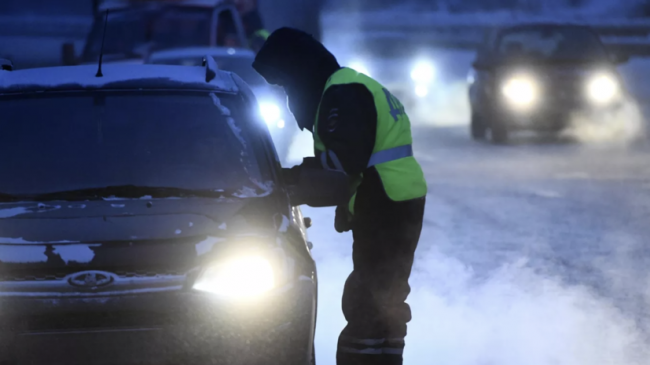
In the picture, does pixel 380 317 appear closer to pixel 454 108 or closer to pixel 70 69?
pixel 70 69

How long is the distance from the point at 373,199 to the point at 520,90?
13.4 metres

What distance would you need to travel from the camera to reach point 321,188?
4.82 metres

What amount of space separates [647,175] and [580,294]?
23.4 feet

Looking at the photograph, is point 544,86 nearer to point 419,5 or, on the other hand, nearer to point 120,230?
point 120,230

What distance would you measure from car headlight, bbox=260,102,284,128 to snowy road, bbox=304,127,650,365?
1805 mm

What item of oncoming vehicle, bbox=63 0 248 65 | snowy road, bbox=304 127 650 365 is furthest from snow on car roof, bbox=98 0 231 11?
snowy road, bbox=304 127 650 365

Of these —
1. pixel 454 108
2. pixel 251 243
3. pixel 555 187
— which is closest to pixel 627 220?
pixel 555 187

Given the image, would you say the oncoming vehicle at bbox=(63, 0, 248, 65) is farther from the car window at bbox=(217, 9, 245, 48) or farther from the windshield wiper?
the windshield wiper

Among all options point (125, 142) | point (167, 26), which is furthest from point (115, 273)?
point (167, 26)

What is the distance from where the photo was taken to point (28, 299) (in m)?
4.11

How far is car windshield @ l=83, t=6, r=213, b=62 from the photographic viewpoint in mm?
19641

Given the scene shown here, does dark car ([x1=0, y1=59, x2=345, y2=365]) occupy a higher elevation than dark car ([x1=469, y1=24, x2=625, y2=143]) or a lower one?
higher

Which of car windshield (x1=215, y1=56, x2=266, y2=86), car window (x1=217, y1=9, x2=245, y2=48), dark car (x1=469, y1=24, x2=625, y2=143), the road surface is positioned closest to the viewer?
the road surface

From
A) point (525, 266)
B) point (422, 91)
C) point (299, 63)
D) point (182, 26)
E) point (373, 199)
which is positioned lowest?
point (422, 91)
